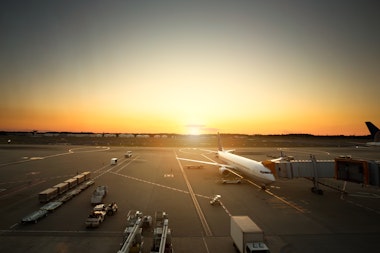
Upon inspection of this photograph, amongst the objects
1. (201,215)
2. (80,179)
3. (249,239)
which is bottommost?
(201,215)

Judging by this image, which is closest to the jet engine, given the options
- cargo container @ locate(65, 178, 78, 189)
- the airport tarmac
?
the airport tarmac

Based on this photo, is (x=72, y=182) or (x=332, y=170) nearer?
(x=332, y=170)

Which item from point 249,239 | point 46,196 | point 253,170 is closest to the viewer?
point 249,239

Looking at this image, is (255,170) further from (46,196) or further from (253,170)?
(46,196)

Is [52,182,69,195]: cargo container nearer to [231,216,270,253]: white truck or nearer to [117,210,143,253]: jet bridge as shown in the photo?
[117,210,143,253]: jet bridge

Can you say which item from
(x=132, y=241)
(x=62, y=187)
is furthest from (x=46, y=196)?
(x=132, y=241)

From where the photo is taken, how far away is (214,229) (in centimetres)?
2597

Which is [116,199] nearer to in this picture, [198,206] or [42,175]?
[198,206]

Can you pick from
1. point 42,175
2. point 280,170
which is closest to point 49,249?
point 280,170

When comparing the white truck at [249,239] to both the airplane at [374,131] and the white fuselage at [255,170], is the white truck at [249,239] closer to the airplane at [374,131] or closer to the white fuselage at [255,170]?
the white fuselage at [255,170]

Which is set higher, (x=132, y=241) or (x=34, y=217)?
(x=132, y=241)

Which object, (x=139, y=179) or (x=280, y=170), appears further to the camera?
(x=139, y=179)

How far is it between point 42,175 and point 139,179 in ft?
77.9

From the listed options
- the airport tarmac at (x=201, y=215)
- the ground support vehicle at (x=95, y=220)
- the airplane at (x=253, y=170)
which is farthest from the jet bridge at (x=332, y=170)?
the ground support vehicle at (x=95, y=220)
